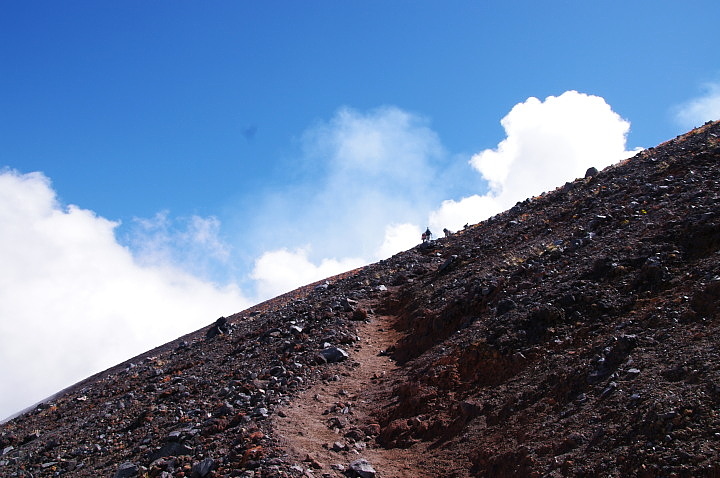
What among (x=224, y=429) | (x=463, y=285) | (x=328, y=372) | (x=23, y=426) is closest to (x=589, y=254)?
(x=463, y=285)

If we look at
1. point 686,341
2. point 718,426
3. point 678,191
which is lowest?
point 718,426

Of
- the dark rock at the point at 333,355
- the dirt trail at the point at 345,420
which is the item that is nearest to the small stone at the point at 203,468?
the dirt trail at the point at 345,420

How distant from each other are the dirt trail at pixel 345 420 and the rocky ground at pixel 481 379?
0.05m

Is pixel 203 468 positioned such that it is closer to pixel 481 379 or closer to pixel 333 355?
pixel 333 355

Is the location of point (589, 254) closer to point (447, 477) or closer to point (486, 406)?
point (486, 406)

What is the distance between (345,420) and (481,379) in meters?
3.30

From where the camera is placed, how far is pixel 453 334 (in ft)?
49.0

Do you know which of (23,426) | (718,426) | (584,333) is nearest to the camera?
(718,426)

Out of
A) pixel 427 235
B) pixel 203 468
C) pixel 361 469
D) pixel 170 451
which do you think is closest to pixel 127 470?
pixel 170 451

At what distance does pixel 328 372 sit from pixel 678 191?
13.0m

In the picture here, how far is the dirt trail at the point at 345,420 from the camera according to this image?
1000 centimetres

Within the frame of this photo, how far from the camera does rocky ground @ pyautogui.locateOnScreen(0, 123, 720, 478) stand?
8.44 metres

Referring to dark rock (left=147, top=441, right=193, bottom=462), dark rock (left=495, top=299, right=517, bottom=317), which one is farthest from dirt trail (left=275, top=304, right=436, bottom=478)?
dark rock (left=495, top=299, right=517, bottom=317)

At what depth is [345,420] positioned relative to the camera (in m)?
12.1
